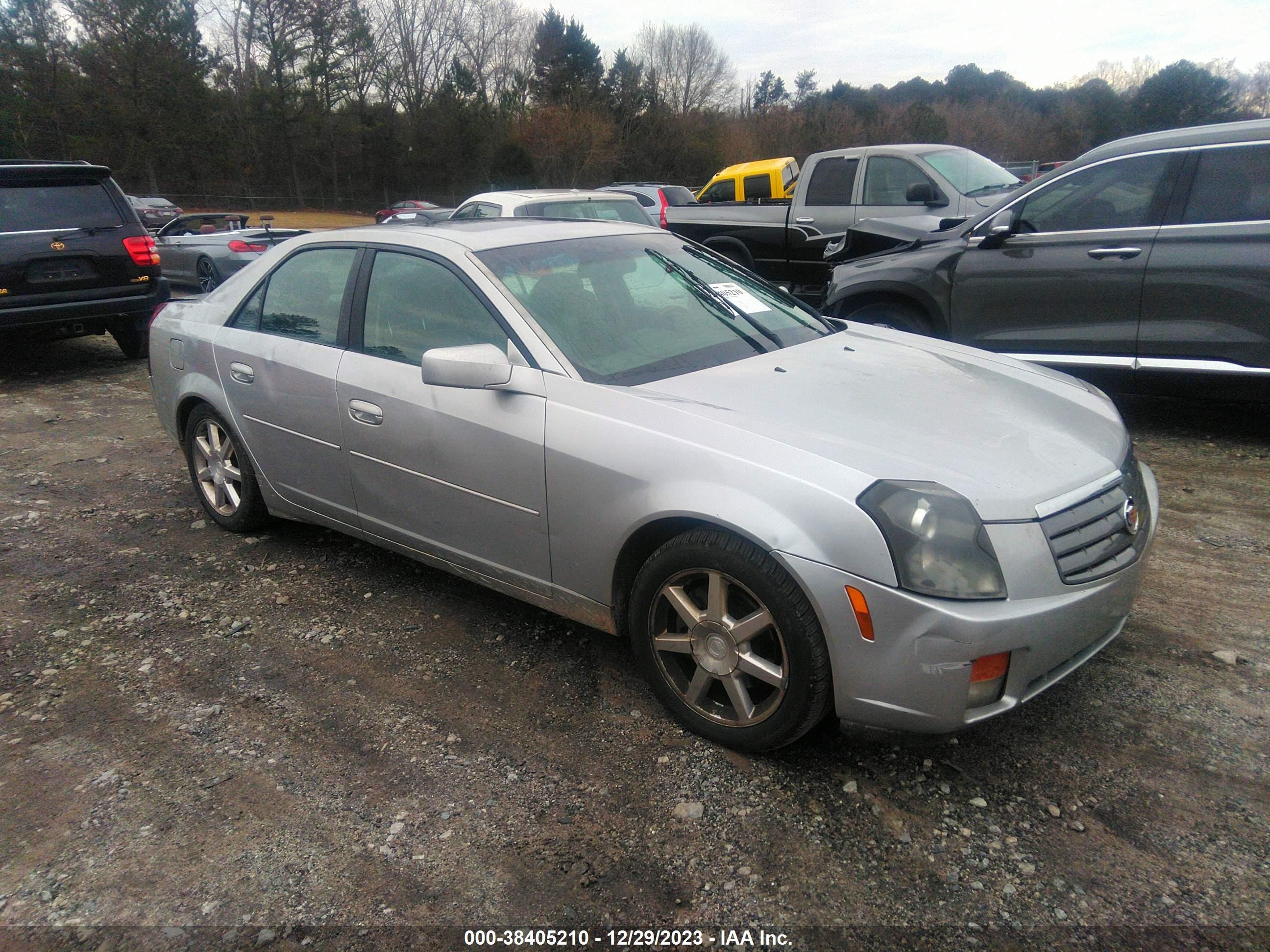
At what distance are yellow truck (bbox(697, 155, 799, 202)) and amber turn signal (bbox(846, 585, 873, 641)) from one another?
13.2 metres

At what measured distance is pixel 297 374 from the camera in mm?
3809

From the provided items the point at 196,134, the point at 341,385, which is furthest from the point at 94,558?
the point at 196,134

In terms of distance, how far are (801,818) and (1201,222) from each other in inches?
184

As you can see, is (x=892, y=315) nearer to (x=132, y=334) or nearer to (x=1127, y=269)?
(x=1127, y=269)

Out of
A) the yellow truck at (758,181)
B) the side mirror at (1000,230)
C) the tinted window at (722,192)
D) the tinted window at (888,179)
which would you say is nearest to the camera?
the side mirror at (1000,230)

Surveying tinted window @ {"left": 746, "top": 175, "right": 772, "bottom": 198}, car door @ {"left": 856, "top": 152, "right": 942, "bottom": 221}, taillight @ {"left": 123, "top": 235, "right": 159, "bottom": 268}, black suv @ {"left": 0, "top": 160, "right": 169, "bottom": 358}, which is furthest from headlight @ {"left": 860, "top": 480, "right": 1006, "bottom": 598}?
tinted window @ {"left": 746, "top": 175, "right": 772, "bottom": 198}

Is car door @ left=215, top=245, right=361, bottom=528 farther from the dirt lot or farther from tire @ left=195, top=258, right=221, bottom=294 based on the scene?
tire @ left=195, top=258, right=221, bottom=294

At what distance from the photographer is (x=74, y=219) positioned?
8.40m

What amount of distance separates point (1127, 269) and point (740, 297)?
9.89ft

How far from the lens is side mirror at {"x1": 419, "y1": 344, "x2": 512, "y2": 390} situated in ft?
9.66

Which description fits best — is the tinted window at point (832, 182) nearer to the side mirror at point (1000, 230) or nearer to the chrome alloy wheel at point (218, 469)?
the side mirror at point (1000, 230)

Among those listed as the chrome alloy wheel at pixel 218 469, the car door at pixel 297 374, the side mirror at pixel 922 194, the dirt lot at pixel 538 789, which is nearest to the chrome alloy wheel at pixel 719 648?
the dirt lot at pixel 538 789

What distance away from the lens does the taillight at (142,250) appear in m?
8.70

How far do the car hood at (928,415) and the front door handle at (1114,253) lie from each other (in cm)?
236
